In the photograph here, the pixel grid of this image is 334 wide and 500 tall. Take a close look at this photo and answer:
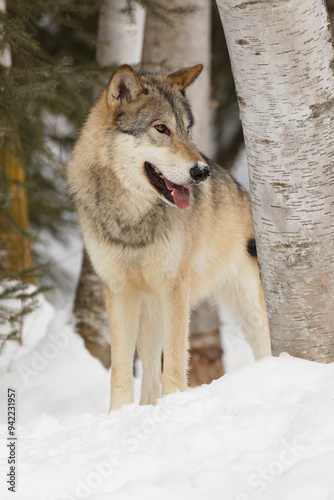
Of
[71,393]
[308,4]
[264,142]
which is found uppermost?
[308,4]

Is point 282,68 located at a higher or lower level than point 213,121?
lower

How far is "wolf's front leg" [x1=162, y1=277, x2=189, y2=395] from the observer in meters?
4.20

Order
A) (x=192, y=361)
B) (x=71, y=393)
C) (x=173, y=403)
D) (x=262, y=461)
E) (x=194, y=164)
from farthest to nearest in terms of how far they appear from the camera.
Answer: (x=192, y=361) → (x=71, y=393) → (x=194, y=164) → (x=173, y=403) → (x=262, y=461)

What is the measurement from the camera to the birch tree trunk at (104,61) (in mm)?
6289

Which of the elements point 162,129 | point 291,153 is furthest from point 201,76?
point 291,153

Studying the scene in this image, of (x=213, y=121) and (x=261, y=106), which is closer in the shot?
(x=261, y=106)

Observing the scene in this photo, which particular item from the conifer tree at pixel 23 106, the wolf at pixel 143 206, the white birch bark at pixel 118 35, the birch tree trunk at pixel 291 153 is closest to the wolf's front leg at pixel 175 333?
the wolf at pixel 143 206

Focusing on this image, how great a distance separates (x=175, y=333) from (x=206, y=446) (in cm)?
160

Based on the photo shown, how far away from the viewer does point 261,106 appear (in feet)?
9.98

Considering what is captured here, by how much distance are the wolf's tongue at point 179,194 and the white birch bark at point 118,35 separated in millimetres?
2777

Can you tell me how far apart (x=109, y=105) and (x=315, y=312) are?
1920 mm

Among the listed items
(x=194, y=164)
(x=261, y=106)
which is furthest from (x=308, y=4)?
(x=194, y=164)

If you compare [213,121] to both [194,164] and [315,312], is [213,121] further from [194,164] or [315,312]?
[315,312]

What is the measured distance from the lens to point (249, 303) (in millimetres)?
5258
